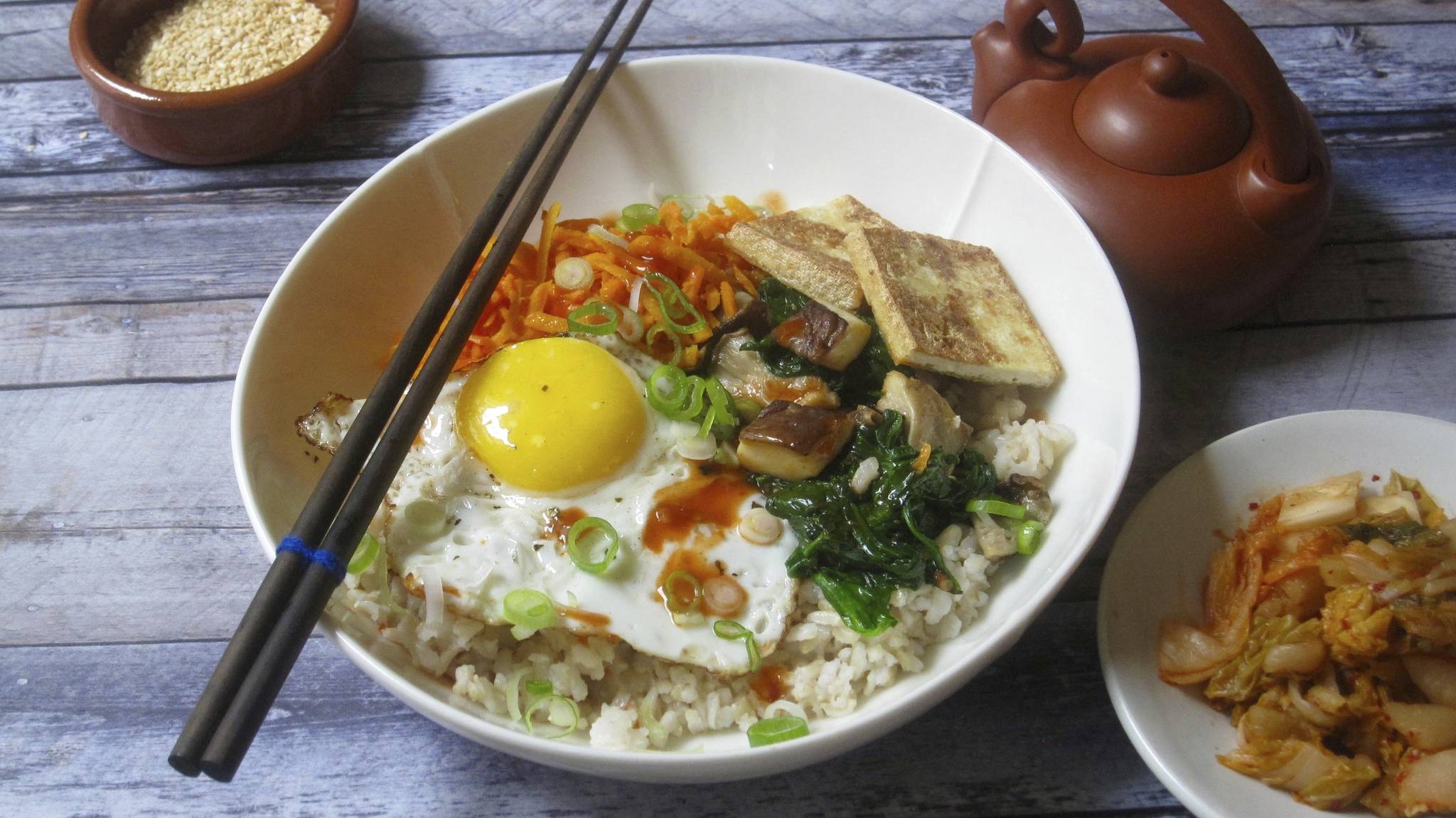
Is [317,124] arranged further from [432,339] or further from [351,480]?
[351,480]

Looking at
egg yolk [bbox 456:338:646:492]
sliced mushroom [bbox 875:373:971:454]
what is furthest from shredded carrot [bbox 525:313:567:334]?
sliced mushroom [bbox 875:373:971:454]

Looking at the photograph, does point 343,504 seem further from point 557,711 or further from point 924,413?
point 924,413

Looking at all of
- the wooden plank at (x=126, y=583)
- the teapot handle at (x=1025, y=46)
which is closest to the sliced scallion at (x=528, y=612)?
the wooden plank at (x=126, y=583)

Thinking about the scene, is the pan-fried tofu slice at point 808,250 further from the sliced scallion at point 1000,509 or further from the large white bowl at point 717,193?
the sliced scallion at point 1000,509

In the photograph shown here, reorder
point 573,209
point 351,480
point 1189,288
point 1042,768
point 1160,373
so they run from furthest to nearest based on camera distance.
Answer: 1. point 573,209
2. point 1160,373
3. point 1189,288
4. point 1042,768
5. point 351,480

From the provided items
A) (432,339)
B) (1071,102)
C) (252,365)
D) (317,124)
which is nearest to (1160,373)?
(1071,102)

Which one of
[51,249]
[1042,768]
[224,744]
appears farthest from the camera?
[51,249]

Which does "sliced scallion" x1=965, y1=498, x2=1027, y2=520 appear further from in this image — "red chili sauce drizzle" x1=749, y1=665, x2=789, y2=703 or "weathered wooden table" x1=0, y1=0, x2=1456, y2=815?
"red chili sauce drizzle" x1=749, y1=665, x2=789, y2=703
